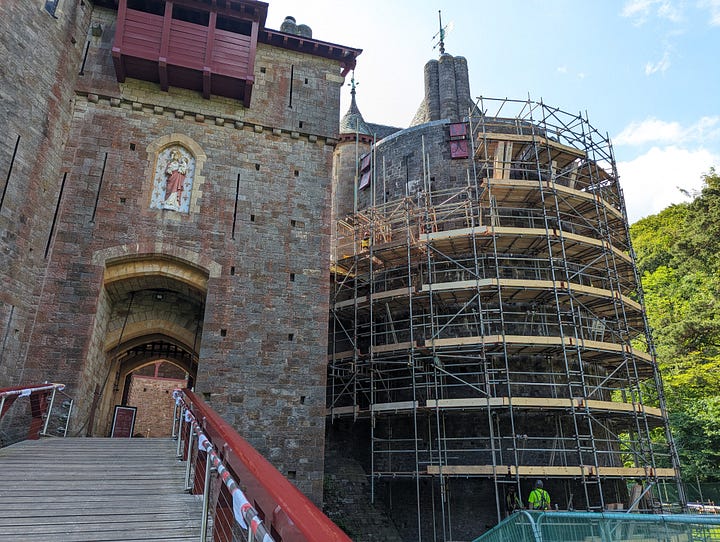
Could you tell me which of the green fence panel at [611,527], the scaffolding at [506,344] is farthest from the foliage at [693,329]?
the green fence panel at [611,527]

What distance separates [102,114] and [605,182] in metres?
15.8

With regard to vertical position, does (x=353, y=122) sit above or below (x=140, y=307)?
above

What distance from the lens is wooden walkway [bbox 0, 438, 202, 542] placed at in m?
4.12

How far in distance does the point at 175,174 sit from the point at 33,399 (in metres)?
6.11

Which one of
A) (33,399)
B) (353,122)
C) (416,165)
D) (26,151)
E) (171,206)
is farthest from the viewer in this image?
(353,122)

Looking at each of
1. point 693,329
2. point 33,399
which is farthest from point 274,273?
point 693,329

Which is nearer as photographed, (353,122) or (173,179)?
(173,179)

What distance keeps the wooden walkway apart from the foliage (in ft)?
73.8

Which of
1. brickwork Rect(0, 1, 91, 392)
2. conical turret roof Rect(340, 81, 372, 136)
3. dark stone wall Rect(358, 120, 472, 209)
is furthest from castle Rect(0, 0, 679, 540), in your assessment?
conical turret roof Rect(340, 81, 372, 136)

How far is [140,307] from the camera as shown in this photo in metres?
13.7

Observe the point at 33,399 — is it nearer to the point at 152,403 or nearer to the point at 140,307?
the point at 140,307

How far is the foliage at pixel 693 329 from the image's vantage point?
21.4 metres

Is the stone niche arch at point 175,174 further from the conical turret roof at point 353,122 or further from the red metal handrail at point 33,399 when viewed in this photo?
the conical turret roof at point 353,122

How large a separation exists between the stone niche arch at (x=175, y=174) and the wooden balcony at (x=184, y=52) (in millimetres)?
1525
